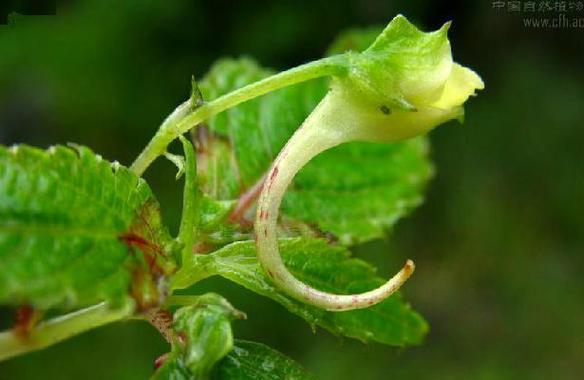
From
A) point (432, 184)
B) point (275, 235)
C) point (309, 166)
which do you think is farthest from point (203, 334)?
point (432, 184)

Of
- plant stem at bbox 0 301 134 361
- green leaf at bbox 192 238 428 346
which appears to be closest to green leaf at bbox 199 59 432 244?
green leaf at bbox 192 238 428 346

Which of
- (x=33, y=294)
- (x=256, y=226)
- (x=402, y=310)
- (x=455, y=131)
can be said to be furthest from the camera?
(x=455, y=131)

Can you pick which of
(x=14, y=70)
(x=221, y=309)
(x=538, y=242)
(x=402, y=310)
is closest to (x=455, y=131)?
(x=538, y=242)

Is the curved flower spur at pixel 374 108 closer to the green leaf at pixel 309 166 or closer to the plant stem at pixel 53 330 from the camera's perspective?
the plant stem at pixel 53 330

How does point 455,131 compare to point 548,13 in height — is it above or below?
below

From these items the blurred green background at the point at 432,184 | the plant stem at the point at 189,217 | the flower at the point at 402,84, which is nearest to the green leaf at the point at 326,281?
the plant stem at the point at 189,217

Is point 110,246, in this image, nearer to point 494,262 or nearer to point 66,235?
point 66,235

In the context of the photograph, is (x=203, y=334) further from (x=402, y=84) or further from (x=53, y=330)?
(x=402, y=84)
